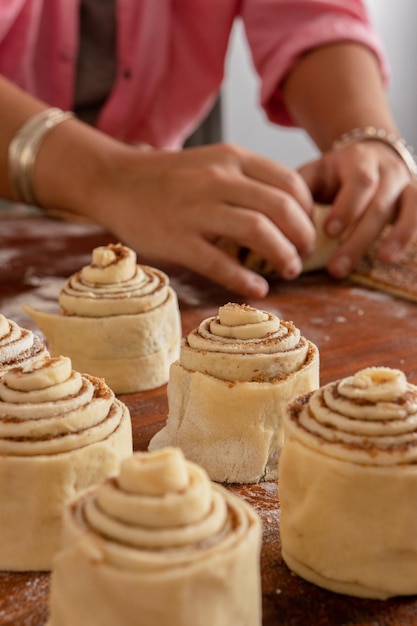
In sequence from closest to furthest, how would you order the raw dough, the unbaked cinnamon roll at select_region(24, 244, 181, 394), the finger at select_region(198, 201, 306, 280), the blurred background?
the unbaked cinnamon roll at select_region(24, 244, 181, 394), the finger at select_region(198, 201, 306, 280), the raw dough, the blurred background

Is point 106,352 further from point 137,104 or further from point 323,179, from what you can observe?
point 137,104

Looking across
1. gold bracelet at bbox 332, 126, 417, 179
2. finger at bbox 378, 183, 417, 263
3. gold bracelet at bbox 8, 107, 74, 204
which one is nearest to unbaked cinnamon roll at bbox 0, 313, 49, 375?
gold bracelet at bbox 8, 107, 74, 204

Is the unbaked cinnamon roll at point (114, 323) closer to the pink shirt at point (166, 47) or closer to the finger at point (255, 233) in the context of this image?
the finger at point (255, 233)

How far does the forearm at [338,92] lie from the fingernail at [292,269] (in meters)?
0.91

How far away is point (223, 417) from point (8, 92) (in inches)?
73.4

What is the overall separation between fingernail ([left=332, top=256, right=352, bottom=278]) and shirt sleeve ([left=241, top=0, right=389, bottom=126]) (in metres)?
1.15

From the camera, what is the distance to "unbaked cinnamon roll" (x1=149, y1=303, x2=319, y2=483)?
1.87 m

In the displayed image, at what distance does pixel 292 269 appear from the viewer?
2.96 meters

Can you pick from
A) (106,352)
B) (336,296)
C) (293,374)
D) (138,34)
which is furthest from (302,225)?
(138,34)

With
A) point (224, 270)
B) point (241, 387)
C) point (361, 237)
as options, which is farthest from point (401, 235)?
point (241, 387)

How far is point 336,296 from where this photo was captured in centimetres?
302

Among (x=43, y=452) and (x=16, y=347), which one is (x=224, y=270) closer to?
(x=16, y=347)

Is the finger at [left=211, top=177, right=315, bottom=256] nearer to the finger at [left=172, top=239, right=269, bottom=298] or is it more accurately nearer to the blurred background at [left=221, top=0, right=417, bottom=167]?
the finger at [left=172, top=239, right=269, bottom=298]

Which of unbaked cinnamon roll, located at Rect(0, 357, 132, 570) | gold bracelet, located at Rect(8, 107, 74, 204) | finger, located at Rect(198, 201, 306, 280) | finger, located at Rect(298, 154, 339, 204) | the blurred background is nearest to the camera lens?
unbaked cinnamon roll, located at Rect(0, 357, 132, 570)
